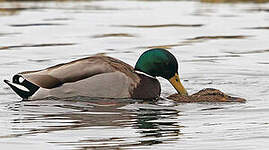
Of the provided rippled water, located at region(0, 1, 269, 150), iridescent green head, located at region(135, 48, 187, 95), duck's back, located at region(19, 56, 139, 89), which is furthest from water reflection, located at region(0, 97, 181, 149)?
iridescent green head, located at region(135, 48, 187, 95)

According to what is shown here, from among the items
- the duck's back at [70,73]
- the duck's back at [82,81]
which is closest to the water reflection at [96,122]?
the duck's back at [82,81]

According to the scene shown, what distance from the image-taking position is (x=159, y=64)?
1038 cm

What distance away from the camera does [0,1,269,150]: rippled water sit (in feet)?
24.7

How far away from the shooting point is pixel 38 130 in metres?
7.86

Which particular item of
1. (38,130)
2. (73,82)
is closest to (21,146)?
(38,130)

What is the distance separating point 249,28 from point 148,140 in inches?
493

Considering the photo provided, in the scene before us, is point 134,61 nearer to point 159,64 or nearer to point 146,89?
point 159,64

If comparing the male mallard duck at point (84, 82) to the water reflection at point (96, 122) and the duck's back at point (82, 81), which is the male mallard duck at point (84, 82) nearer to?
the duck's back at point (82, 81)

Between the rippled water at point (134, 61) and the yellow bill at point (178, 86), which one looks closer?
the rippled water at point (134, 61)

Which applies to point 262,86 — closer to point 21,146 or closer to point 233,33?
point 21,146

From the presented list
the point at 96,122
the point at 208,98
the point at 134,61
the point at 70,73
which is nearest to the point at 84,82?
the point at 70,73

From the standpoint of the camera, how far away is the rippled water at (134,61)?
24.7 ft

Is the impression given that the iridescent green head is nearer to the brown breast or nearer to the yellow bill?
the yellow bill

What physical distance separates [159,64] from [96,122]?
85.6 inches
